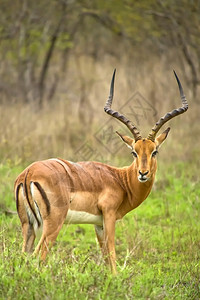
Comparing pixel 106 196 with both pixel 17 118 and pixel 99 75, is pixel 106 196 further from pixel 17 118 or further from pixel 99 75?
pixel 99 75

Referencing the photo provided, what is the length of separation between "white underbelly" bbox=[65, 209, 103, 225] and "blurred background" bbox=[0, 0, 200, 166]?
252 centimetres

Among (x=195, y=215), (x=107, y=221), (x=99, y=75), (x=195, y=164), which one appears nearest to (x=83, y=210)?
(x=107, y=221)

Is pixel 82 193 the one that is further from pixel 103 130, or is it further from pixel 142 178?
pixel 103 130

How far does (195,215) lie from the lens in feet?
21.4

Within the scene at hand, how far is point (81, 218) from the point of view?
470 cm

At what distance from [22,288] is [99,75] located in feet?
34.6

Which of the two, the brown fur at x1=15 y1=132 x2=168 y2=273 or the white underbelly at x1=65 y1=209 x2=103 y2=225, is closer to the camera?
the brown fur at x1=15 y1=132 x2=168 y2=273

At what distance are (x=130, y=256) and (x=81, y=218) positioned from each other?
2.33ft

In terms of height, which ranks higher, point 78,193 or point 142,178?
point 142,178

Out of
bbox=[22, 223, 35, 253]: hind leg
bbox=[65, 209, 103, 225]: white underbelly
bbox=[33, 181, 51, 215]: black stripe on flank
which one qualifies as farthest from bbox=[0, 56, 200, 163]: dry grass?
bbox=[33, 181, 51, 215]: black stripe on flank

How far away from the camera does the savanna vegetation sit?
3.72m

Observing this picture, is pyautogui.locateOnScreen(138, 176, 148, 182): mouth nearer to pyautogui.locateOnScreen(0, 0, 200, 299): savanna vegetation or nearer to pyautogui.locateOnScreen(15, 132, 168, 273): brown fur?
pyautogui.locateOnScreen(15, 132, 168, 273): brown fur

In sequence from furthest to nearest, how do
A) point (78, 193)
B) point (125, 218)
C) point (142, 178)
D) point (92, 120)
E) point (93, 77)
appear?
point (93, 77) < point (92, 120) < point (125, 218) < point (142, 178) < point (78, 193)

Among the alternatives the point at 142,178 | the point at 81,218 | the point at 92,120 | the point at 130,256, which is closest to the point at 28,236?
the point at 81,218
